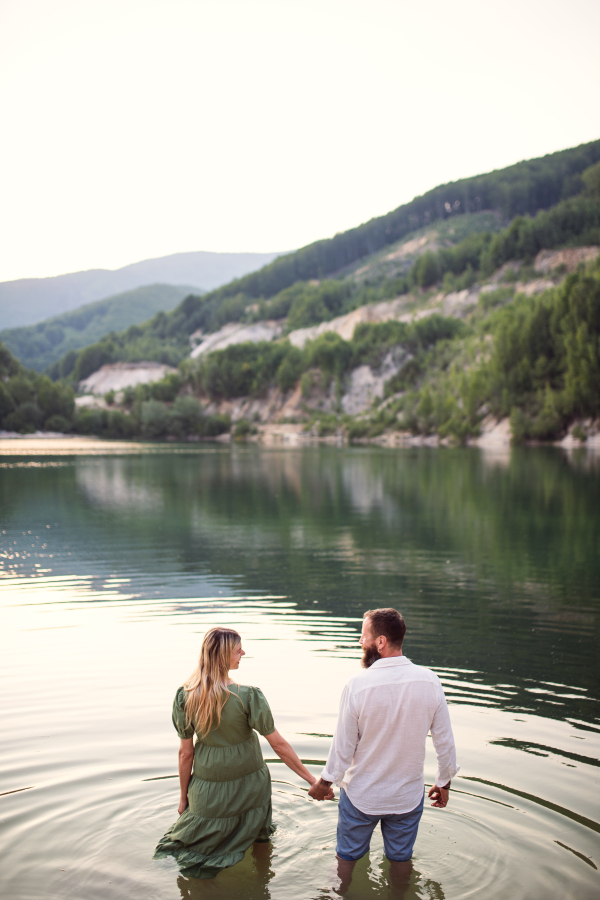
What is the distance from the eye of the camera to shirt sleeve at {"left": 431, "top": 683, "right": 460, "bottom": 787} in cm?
484

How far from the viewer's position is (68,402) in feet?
533

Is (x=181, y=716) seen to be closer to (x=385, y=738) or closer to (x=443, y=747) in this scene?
(x=385, y=738)

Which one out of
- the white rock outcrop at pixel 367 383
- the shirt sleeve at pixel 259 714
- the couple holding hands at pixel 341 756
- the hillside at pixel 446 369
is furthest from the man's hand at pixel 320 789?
the white rock outcrop at pixel 367 383

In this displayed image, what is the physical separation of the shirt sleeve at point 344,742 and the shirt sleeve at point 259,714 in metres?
0.54

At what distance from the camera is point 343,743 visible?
15.7 feet

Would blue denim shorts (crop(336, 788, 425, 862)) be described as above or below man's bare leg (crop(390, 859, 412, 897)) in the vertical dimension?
above

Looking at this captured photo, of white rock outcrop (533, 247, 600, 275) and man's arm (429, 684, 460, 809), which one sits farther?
white rock outcrop (533, 247, 600, 275)

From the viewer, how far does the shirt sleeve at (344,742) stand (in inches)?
187

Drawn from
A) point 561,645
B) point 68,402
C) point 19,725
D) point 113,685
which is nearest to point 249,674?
point 113,685

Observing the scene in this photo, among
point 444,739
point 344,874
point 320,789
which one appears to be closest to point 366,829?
point 320,789

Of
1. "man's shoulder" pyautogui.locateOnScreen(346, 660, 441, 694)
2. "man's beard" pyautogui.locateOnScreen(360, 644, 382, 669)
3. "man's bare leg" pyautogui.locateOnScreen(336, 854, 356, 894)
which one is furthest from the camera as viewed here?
"man's bare leg" pyautogui.locateOnScreen(336, 854, 356, 894)

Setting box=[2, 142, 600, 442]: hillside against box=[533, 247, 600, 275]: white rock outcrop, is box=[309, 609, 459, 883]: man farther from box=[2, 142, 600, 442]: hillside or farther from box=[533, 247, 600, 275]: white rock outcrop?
box=[533, 247, 600, 275]: white rock outcrop

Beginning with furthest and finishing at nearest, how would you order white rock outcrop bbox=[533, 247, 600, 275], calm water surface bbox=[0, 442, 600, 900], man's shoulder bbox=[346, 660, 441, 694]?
1. white rock outcrop bbox=[533, 247, 600, 275]
2. calm water surface bbox=[0, 442, 600, 900]
3. man's shoulder bbox=[346, 660, 441, 694]

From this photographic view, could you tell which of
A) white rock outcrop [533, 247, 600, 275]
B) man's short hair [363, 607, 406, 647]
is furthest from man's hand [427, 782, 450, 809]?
white rock outcrop [533, 247, 600, 275]
